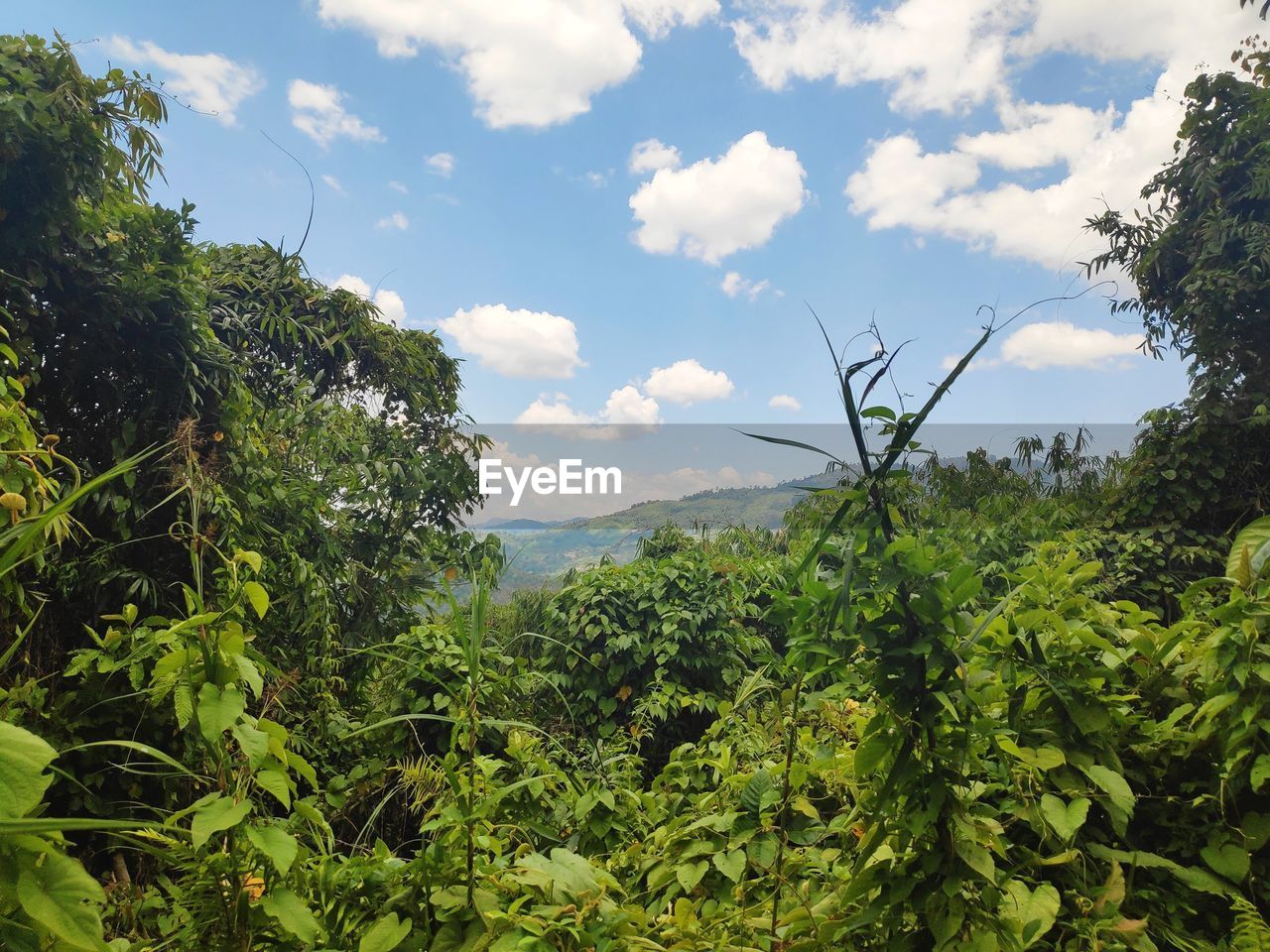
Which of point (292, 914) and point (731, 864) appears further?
point (731, 864)

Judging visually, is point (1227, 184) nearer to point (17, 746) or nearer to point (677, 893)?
point (677, 893)

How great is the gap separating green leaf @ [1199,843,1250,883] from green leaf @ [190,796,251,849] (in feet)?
3.89

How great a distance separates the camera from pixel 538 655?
14.1ft

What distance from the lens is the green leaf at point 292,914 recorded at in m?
0.76

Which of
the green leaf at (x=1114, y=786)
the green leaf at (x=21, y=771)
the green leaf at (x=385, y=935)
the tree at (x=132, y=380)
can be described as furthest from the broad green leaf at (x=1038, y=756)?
the tree at (x=132, y=380)

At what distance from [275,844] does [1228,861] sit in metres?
1.17

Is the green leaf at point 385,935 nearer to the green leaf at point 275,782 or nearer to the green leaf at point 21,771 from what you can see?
the green leaf at point 275,782

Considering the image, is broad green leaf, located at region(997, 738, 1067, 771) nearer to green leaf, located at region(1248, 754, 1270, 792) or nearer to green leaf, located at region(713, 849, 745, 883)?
green leaf, located at region(1248, 754, 1270, 792)

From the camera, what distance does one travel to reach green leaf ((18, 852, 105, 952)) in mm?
573

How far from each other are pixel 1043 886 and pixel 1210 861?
27 centimetres

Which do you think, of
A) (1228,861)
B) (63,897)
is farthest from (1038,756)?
(63,897)

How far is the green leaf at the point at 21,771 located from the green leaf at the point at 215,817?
172mm

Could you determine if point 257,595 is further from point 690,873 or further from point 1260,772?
point 1260,772

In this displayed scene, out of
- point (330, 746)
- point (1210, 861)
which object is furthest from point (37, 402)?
point (1210, 861)
